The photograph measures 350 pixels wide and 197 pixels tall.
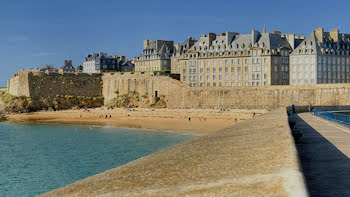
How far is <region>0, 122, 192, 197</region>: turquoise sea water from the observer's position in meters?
19.4

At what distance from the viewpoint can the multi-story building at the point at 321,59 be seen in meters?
61.2

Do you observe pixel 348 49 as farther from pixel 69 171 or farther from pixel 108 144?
pixel 69 171

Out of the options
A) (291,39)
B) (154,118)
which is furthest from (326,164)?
(291,39)

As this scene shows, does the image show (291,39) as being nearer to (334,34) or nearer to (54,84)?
(334,34)

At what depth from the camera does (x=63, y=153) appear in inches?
1123

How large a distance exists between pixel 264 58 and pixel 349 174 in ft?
189

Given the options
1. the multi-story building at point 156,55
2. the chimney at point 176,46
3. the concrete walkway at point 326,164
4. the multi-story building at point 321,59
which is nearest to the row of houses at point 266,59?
the multi-story building at point 321,59

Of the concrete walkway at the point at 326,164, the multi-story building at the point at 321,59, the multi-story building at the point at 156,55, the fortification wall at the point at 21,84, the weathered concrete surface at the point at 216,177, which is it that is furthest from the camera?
the multi-story building at the point at 156,55

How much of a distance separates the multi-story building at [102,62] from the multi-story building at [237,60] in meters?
28.9

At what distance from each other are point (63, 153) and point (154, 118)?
26726mm

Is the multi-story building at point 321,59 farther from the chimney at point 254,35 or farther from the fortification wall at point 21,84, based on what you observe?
the fortification wall at point 21,84

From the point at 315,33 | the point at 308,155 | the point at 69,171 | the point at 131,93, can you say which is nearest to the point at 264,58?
the point at 315,33

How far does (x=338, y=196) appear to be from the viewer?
20.2ft

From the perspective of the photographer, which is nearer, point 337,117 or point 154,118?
point 337,117
